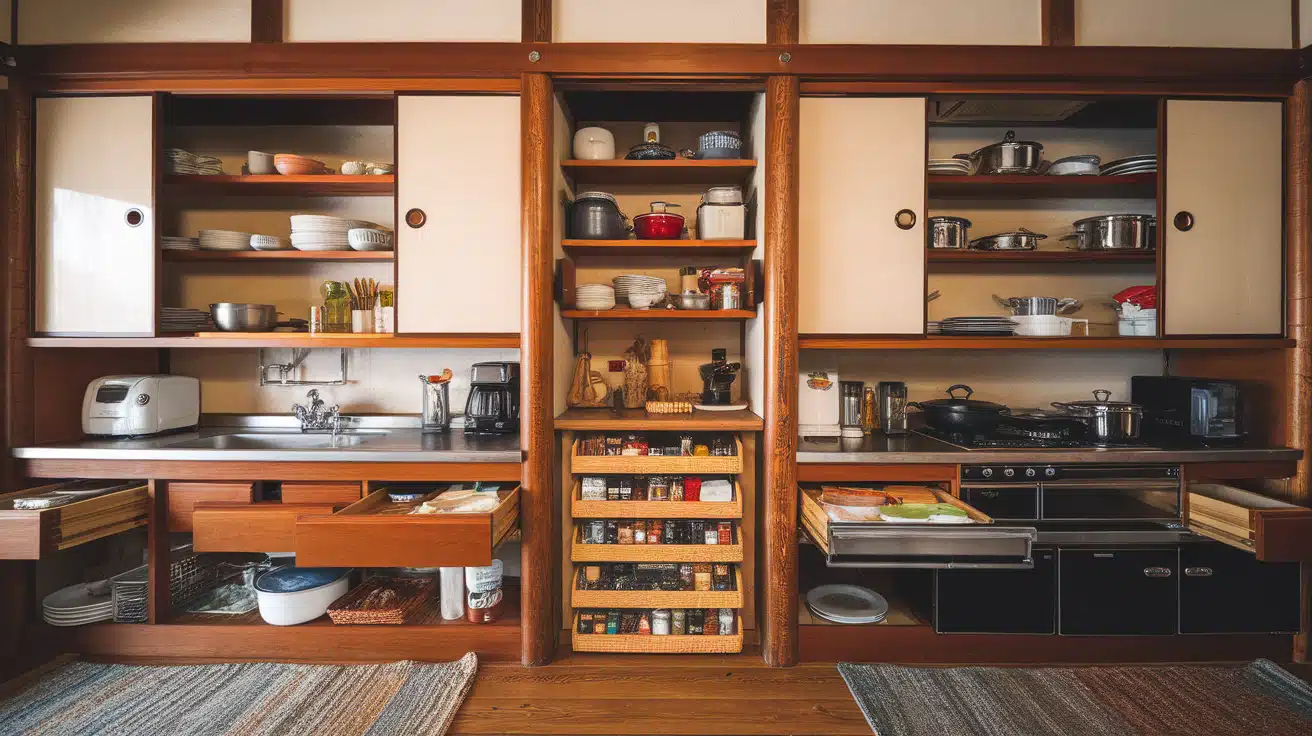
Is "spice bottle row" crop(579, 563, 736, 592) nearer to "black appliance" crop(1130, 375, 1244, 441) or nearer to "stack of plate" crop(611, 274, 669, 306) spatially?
"stack of plate" crop(611, 274, 669, 306)

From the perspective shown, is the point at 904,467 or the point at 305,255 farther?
the point at 305,255

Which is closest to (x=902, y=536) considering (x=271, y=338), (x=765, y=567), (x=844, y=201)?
(x=765, y=567)

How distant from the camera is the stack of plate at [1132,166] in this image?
2498 millimetres

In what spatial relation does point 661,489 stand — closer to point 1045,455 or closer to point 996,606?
point 996,606

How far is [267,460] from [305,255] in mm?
973

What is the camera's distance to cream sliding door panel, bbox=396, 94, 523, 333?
91.8 inches

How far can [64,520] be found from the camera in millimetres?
1959

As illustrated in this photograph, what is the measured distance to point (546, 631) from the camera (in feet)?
7.54

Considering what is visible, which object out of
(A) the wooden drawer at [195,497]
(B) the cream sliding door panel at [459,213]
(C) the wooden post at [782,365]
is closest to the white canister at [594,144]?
(B) the cream sliding door panel at [459,213]

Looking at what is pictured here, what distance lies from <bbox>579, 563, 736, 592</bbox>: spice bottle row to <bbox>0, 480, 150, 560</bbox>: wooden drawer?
183 cm

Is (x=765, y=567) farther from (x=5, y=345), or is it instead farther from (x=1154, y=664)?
(x=5, y=345)

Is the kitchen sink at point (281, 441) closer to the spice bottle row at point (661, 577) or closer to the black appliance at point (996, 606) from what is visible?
the spice bottle row at point (661, 577)

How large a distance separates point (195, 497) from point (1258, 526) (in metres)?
4.04

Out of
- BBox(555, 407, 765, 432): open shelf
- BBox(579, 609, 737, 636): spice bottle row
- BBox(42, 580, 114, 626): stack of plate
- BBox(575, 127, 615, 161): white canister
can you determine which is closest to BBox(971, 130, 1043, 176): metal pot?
BBox(555, 407, 765, 432): open shelf
